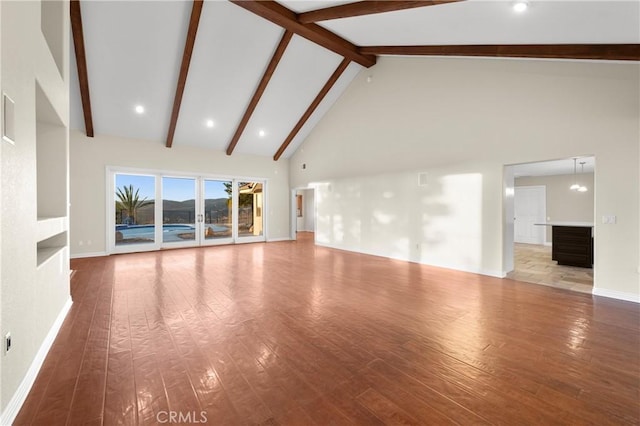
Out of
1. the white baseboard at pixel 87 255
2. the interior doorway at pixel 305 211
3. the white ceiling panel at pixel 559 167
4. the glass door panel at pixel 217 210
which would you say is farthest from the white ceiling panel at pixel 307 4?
the interior doorway at pixel 305 211

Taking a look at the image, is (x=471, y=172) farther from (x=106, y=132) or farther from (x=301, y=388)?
(x=106, y=132)

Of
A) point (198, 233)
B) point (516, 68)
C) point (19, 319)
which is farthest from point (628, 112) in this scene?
point (198, 233)

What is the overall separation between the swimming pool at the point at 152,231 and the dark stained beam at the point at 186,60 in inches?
105

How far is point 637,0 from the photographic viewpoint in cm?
248

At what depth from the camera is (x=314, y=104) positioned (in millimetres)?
8188

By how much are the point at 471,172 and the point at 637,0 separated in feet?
10.3

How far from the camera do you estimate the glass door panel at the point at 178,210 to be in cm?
817

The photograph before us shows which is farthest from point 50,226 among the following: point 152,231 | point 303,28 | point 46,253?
→ point 152,231

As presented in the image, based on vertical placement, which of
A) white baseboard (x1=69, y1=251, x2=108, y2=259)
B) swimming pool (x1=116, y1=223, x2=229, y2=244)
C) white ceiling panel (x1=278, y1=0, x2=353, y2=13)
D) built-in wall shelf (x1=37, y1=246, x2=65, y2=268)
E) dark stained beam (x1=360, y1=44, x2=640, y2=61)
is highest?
white ceiling panel (x1=278, y1=0, x2=353, y2=13)

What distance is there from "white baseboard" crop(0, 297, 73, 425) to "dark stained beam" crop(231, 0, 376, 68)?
210 inches

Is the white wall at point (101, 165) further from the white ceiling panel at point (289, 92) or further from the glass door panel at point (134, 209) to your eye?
the white ceiling panel at point (289, 92)

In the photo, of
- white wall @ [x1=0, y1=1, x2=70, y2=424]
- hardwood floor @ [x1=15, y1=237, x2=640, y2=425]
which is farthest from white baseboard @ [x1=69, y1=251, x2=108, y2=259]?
white wall @ [x1=0, y1=1, x2=70, y2=424]

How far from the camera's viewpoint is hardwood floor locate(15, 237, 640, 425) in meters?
1.73

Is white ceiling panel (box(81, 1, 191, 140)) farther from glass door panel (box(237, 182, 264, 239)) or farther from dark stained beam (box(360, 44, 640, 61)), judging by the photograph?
dark stained beam (box(360, 44, 640, 61))
